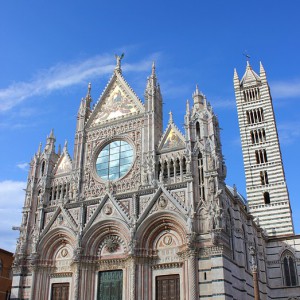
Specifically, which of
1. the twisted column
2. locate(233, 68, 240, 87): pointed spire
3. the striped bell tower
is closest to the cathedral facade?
the twisted column

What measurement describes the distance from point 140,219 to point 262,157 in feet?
70.9

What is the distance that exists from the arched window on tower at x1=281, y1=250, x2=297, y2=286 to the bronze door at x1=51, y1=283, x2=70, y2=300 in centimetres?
1751

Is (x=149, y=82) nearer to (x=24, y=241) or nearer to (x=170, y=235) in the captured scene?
(x=170, y=235)

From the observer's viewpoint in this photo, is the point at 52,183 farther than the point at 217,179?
Yes

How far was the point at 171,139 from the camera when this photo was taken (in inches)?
1058

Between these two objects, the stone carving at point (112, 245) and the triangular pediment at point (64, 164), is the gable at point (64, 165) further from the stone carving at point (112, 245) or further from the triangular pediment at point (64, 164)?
the stone carving at point (112, 245)

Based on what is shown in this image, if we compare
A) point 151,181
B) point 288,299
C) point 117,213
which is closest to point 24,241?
point 117,213

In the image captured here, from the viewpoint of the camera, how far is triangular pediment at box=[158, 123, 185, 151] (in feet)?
86.3

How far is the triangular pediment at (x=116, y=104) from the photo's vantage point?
2967cm

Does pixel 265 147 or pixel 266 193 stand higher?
pixel 265 147

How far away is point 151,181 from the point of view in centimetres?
2553

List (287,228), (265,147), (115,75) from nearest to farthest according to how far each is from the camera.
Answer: (115,75)
(287,228)
(265,147)

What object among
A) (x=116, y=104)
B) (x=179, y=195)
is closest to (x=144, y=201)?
(x=179, y=195)

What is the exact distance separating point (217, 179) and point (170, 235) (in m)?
4.35
